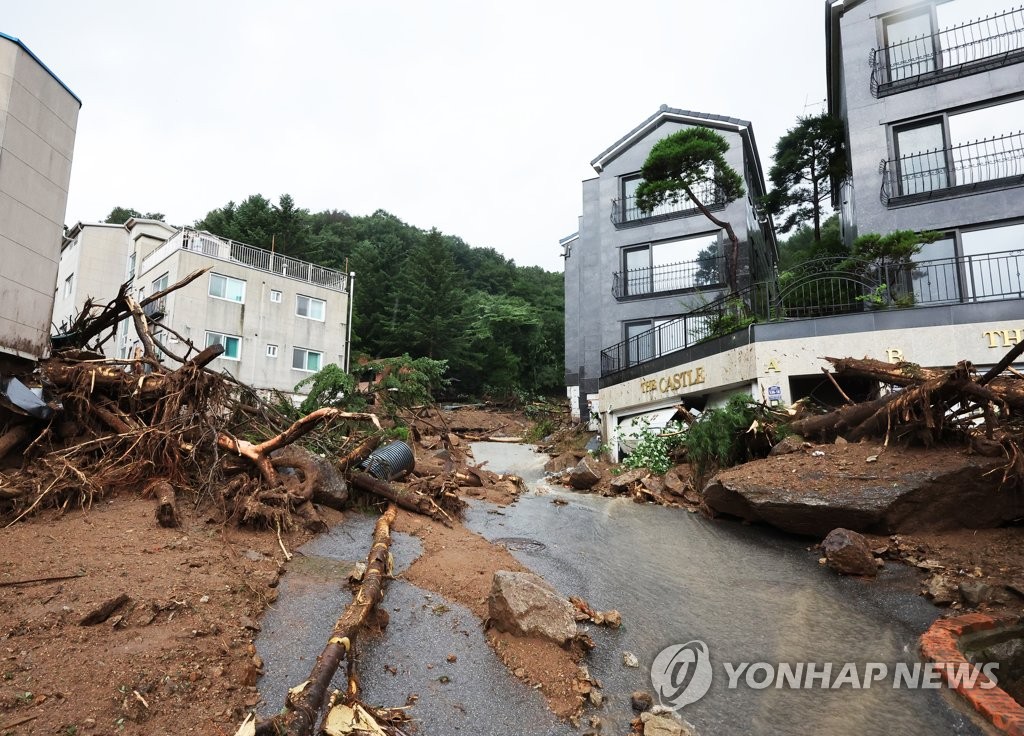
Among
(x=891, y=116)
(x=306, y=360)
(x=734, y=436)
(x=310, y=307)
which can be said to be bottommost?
(x=734, y=436)

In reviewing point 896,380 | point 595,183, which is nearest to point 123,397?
point 896,380

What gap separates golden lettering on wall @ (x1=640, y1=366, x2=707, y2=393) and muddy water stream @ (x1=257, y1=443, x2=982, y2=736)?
238 inches

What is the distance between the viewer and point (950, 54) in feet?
51.4

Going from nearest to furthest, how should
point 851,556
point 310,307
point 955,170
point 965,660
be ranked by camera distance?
point 965,660, point 851,556, point 955,170, point 310,307

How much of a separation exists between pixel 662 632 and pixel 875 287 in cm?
1073

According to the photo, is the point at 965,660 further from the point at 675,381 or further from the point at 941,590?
the point at 675,381

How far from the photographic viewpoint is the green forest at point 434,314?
37.3 meters

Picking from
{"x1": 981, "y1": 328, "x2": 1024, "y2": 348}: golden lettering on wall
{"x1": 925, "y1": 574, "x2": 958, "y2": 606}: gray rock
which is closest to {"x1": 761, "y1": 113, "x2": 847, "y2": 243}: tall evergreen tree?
{"x1": 981, "y1": 328, "x2": 1024, "y2": 348}: golden lettering on wall

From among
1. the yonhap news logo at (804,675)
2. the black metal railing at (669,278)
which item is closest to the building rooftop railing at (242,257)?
the black metal railing at (669,278)

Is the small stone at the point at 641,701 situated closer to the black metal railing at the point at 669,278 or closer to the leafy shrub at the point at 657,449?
the leafy shrub at the point at 657,449

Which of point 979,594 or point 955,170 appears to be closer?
point 979,594

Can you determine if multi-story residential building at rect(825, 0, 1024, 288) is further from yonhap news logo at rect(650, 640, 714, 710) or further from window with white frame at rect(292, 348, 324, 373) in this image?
window with white frame at rect(292, 348, 324, 373)

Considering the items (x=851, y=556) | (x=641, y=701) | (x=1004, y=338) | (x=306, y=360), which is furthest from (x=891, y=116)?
(x=306, y=360)

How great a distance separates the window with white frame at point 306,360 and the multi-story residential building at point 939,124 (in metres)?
23.4
